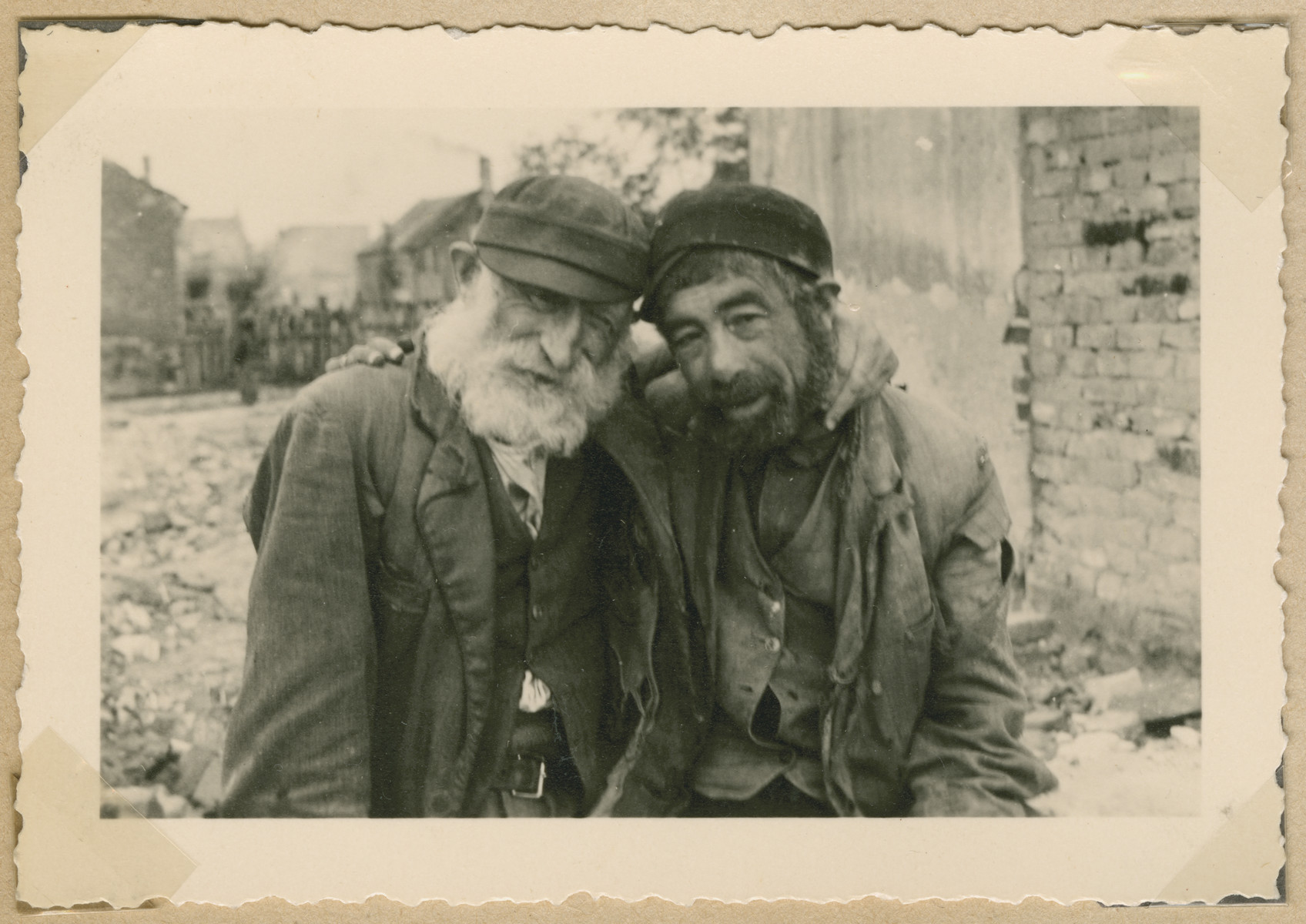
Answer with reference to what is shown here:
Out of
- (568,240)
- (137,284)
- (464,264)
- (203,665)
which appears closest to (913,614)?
(568,240)

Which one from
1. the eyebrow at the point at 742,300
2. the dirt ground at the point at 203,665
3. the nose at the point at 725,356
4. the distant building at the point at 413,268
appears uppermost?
the distant building at the point at 413,268

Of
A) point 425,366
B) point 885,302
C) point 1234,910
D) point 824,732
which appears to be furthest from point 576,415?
point 1234,910

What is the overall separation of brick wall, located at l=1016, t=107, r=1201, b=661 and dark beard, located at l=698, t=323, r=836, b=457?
0.45m

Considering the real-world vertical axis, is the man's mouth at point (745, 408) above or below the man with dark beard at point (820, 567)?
above

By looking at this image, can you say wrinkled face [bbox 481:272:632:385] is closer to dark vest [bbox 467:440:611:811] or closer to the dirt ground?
dark vest [bbox 467:440:611:811]

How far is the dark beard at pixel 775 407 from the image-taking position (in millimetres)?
1953

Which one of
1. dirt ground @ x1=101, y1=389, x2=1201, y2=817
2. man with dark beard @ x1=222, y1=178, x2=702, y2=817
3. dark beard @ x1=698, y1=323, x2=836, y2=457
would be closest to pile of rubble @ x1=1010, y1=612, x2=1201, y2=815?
dirt ground @ x1=101, y1=389, x2=1201, y2=817

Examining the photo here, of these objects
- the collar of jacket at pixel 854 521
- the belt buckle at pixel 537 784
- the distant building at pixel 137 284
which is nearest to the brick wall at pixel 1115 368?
the collar of jacket at pixel 854 521

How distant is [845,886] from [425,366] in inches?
54.4

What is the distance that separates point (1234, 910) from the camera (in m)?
2.04

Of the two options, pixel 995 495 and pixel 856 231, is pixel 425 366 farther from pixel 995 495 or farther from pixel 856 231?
pixel 995 495

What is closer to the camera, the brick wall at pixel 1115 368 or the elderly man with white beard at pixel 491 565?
the elderly man with white beard at pixel 491 565

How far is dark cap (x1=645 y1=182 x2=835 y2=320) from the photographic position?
193 cm

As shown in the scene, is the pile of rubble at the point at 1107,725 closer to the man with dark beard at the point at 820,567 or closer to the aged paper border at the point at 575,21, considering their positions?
the man with dark beard at the point at 820,567
